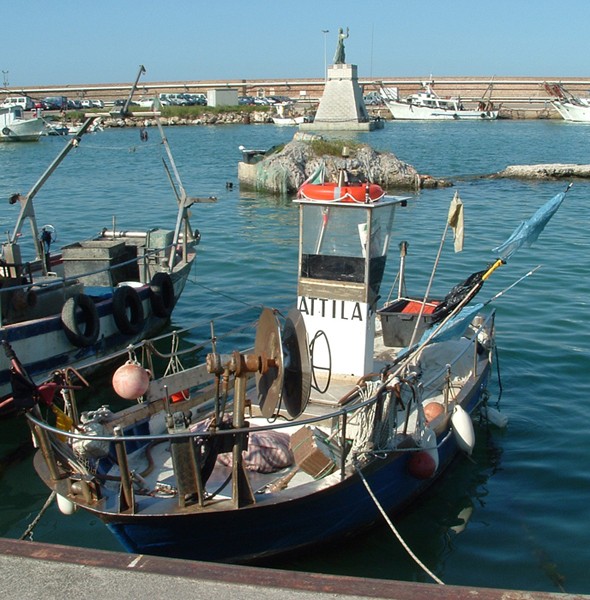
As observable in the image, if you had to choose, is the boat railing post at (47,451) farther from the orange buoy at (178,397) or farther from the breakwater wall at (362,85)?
the breakwater wall at (362,85)

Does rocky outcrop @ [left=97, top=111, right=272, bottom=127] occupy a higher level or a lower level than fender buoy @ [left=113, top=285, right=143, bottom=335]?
lower

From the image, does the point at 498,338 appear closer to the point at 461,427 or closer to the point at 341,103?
the point at 461,427

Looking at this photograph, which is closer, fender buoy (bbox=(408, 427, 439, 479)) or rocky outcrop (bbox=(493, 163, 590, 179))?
fender buoy (bbox=(408, 427, 439, 479))

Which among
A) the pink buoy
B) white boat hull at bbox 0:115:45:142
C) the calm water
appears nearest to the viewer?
the pink buoy

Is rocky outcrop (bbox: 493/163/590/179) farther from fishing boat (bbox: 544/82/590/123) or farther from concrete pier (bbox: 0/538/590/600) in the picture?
fishing boat (bbox: 544/82/590/123)

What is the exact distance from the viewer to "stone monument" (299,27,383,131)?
88819 millimetres

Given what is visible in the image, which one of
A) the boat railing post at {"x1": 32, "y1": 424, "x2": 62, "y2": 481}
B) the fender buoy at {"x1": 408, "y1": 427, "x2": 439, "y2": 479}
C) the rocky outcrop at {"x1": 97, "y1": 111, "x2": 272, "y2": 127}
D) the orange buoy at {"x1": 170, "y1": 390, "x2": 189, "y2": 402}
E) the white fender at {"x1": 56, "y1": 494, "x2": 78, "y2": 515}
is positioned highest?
the boat railing post at {"x1": 32, "y1": 424, "x2": 62, "y2": 481}

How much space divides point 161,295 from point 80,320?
8.98ft

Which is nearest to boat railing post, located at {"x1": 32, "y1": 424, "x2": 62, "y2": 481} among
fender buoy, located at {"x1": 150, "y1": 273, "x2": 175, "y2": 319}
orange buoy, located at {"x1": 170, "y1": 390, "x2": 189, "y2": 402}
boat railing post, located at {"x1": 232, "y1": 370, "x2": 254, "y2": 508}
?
boat railing post, located at {"x1": 232, "y1": 370, "x2": 254, "y2": 508}

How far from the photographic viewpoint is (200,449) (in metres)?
6.91

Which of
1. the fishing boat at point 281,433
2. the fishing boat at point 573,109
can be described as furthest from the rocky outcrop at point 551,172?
the fishing boat at point 573,109

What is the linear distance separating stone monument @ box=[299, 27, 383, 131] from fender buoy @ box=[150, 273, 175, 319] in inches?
2945

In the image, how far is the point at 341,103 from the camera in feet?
297

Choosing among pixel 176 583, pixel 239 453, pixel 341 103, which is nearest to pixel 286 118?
pixel 341 103
